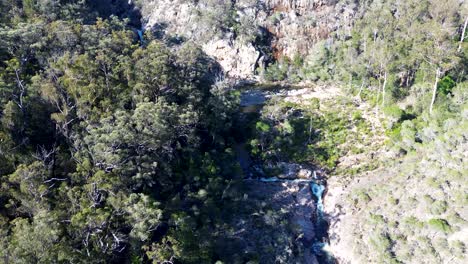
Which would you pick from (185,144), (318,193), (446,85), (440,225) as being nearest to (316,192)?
(318,193)

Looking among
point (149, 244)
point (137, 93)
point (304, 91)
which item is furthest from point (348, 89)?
point (149, 244)

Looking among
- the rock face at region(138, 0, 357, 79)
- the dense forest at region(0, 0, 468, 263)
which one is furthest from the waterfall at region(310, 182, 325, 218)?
the rock face at region(138, 0, 357, 79)

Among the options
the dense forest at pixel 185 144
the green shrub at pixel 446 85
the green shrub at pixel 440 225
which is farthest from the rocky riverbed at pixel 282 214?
the green shrub at pixel 446 85

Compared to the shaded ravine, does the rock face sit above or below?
above

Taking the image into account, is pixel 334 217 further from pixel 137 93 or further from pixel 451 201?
pixel 137 93

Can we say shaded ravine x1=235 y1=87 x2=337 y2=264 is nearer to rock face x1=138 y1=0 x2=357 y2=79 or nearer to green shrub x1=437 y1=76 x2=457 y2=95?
green shrub x1=437 y1=76 x2=457 y2=95

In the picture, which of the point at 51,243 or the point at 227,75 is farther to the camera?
the point at 227,75
